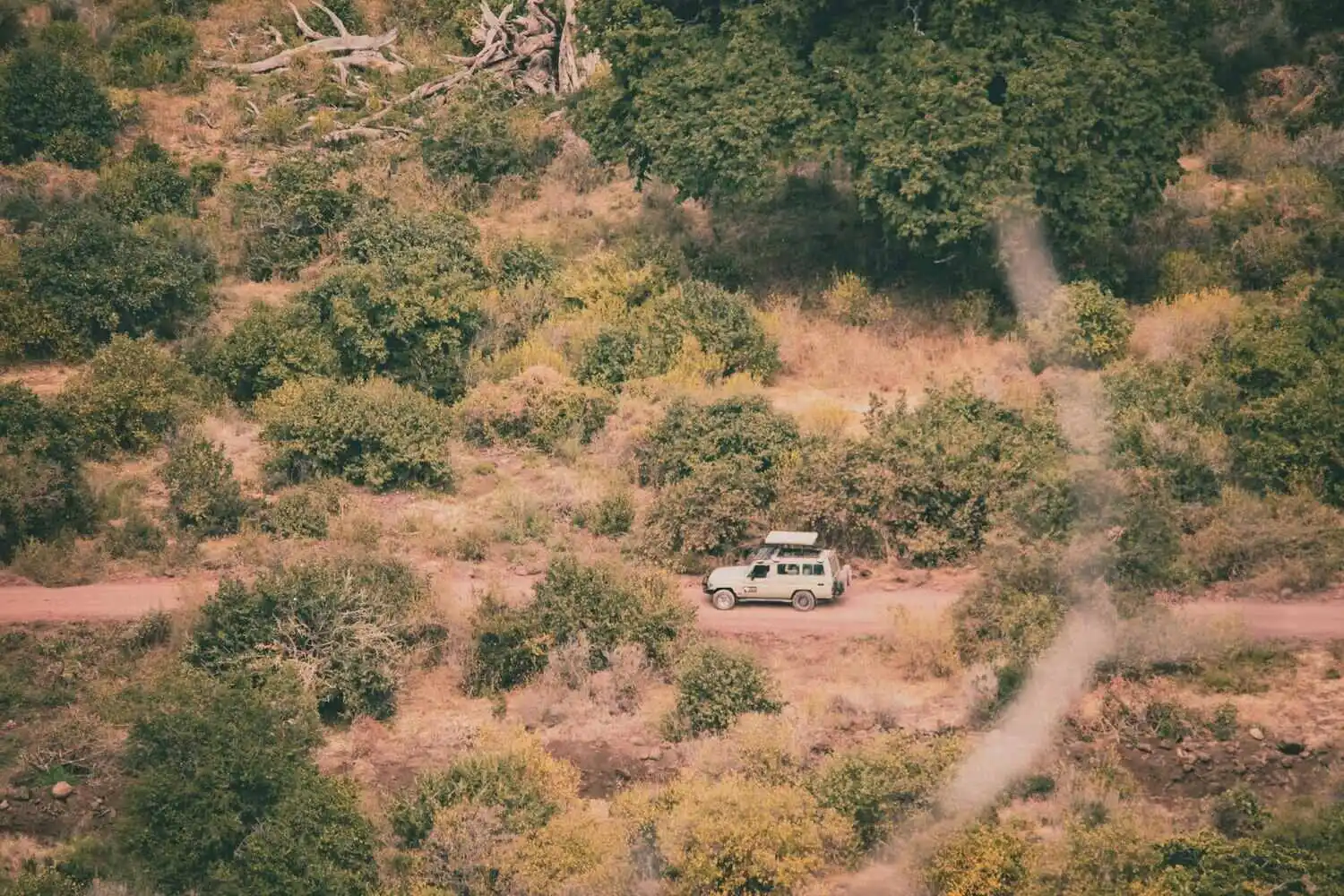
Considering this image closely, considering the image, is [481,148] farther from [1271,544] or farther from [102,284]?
[1271,544]

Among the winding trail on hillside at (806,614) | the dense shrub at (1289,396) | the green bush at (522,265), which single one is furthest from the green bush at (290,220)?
the dense shrub at (1289,396)

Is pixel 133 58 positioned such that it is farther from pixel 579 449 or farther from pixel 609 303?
pixel 579 449

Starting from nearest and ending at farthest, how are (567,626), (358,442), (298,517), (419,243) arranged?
(567,626) → (298,517) → (358,442) → (419,243)

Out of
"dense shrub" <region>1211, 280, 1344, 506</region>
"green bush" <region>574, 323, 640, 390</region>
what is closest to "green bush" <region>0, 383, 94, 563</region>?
"green bush" <region>574, 323, 640, 390</region>

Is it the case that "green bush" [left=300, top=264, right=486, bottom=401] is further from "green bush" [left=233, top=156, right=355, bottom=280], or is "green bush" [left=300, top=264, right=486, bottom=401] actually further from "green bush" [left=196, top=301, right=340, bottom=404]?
"green bush" [left=233, top=156, right=355, bottom=280]

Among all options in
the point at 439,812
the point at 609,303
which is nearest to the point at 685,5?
the point at 609,303

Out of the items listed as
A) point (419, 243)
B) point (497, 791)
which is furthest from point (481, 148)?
point (497, 791)
